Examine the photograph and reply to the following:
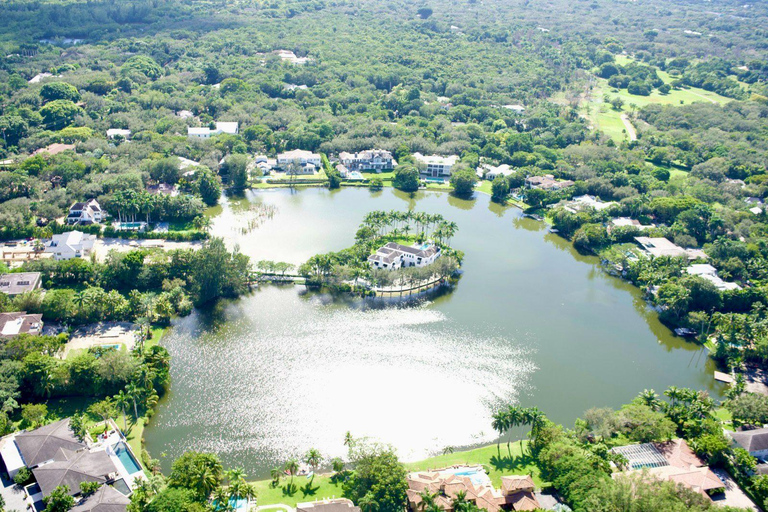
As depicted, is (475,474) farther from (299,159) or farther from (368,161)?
(368,161)

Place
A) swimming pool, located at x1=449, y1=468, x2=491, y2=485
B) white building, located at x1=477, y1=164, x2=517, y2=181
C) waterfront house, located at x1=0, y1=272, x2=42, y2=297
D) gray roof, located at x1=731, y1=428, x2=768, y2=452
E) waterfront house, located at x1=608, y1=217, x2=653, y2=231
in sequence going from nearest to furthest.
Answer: swimming pool, located at x1=449, y1=468, x2=491, y2=485 < gray roof, located at x1=731, y1=428, x2=768, y2=452 < waterfront house, located at x1=0, y1=272, x2=42, y2=297 < waterfront house, located at x1=608, y1=217, x2=653, y2=231 < white building, located at x1=477, y1=164, x2=517, y2=181

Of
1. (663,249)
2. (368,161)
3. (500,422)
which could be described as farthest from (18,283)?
(663,249)

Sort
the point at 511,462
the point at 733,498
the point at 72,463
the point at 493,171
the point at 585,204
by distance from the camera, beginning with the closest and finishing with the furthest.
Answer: the point at 72,463, the point at 733,498, the point at 511,462, the point at 585,204, the point at 493,171

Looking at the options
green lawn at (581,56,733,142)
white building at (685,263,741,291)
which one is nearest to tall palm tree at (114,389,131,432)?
white building at (685,263,741,291)

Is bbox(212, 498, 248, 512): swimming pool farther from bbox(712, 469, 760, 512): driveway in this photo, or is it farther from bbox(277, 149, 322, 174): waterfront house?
bbox(277, 149, 322, 174): waterfront house

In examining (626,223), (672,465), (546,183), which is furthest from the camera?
(546,183)
